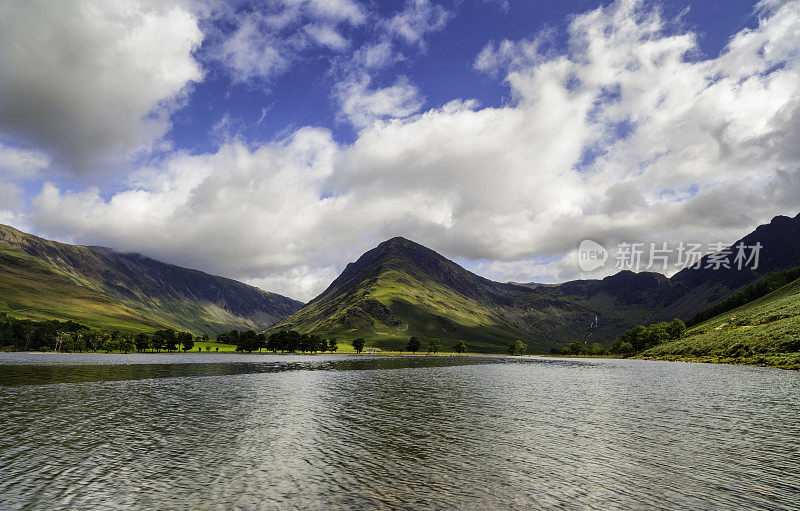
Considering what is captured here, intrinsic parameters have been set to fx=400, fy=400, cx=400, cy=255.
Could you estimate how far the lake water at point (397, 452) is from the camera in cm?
2338

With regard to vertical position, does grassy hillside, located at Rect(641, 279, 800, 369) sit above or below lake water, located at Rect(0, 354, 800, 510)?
above

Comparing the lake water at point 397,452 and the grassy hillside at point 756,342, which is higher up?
the grassy hillside at point 756,342

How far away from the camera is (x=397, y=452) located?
33.5m

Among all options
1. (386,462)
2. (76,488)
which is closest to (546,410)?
(386,462)

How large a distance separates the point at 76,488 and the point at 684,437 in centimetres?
4860

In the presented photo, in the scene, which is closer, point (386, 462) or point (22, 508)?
point (22, 508)

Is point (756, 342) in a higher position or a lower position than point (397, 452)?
higher

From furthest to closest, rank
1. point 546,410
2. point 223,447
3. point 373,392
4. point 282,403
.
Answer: point 373,392
point 282,403
point 546,410
point 223,447

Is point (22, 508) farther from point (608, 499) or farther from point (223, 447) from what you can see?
point (608, 499)

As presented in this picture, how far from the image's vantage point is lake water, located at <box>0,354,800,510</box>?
2338 centimetres

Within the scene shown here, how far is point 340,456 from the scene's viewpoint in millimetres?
32312

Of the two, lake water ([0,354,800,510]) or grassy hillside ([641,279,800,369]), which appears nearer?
lake water ([0,354,800,510])

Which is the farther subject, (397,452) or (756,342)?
(756,342)

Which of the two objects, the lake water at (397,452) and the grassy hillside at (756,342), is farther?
the grassy hillside at (756,342)
